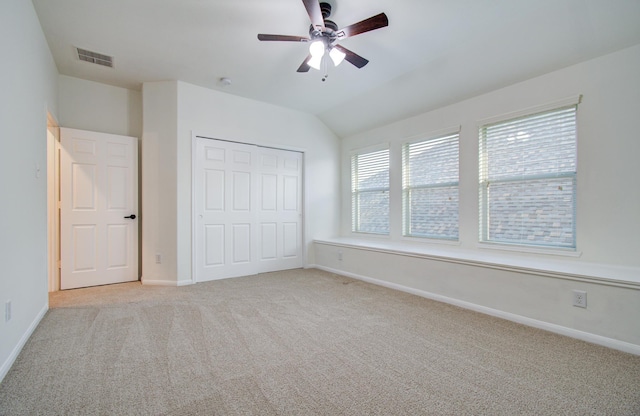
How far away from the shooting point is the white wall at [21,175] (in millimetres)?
1843

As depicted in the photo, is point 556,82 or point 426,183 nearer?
point 556,82

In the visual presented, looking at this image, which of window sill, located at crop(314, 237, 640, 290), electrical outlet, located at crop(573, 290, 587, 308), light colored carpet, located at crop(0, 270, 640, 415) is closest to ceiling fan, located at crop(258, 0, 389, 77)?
window sill, located at crop(314, 237, 640, 290)

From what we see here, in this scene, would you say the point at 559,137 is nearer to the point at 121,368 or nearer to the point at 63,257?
the point at 121,368

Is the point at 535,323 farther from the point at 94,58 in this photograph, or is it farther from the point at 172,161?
the point at 94,58

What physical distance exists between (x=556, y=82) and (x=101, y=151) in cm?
542

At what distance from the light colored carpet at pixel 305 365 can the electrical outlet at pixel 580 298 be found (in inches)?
12.0

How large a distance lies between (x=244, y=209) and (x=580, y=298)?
3.98m

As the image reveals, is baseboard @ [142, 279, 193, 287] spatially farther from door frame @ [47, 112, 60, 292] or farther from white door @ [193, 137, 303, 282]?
door frame @ [47, 112, 60, 292]

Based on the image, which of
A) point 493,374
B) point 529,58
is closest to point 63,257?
point 493,374

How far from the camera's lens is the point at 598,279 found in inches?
85.3

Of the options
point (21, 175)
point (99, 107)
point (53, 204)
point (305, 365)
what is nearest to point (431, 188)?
point (305, 365)

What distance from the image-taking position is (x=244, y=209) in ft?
14.6

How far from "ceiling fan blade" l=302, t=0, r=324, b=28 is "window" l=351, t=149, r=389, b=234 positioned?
2.70 meters

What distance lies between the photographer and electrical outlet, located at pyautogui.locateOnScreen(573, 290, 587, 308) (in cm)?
224
